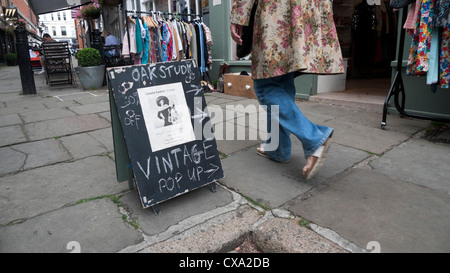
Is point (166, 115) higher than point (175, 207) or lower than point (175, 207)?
higher

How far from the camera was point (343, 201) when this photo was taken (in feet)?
5.96

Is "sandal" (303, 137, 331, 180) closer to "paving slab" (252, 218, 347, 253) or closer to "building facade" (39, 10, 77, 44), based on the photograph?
"paving slab" (252, 218, 347, 253)

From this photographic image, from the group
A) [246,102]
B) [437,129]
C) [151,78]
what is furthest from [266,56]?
[246,102]

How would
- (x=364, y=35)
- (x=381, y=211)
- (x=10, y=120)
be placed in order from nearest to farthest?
1. (x=381, y=211)
2. (x=10, y=120)
3. (x=364, y=35)

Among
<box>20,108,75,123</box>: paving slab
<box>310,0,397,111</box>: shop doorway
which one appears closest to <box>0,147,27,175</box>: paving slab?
<box>20,108,75,123</box>: paving slab

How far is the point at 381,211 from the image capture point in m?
1.69

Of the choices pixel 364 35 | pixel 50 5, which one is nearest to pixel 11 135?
pixel 364 35

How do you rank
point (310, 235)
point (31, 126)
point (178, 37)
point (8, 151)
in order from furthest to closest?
1. point (178, 37)
2. point (31, 126)
3. point (8, 151)
4. point (310, 235)

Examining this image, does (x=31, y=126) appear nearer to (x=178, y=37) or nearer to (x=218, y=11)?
(x=178, y=37)

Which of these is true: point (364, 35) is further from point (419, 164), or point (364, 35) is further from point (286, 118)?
point (286, 118)

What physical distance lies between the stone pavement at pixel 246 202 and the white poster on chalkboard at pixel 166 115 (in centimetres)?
41

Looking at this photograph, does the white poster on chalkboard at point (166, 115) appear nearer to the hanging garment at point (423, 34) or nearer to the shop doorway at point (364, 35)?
the hanging garment at point (423, 34)

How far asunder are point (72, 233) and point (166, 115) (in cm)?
83

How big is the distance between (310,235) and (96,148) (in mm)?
2242
